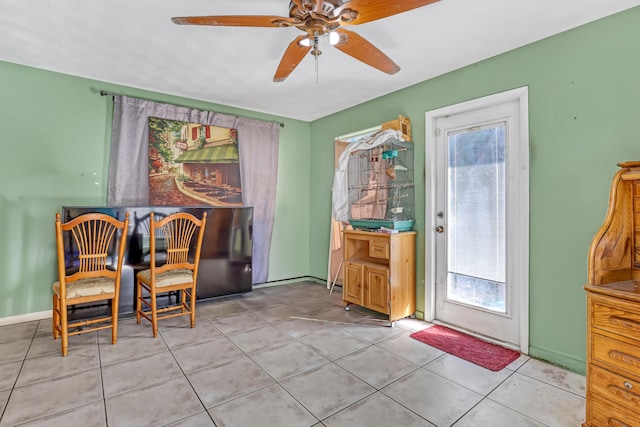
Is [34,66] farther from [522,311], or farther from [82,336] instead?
[522,311]

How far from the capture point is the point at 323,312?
352 cm

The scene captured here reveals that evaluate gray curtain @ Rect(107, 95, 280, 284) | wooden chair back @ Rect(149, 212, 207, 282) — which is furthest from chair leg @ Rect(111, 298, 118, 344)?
gray curtain @ Rect(107, 95, 280, 284)

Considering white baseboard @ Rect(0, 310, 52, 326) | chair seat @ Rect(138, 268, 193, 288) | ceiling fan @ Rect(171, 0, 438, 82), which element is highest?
ceiling fan @ Rect(171, 0, 438, 82)

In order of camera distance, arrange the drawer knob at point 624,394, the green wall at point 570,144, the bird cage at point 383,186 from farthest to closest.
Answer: the bird cage at point 383,186, the green wall at point 570,144, the drawer knob at point 624,394

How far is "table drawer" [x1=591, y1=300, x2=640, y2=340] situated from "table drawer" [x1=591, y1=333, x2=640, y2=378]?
0.05m

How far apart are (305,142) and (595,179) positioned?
3636 mm

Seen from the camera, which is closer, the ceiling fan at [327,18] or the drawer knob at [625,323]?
the drawer knob at [625,323]

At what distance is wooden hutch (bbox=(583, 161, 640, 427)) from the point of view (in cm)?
149

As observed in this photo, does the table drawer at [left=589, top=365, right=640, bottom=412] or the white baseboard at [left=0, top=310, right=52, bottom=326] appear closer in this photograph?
the table drawer at [left=589, top=365, right=640, bottom=412]

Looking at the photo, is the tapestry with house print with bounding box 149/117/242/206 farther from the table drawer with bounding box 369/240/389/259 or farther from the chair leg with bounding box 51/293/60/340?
the table drawer with bounding box 369/240/389/259

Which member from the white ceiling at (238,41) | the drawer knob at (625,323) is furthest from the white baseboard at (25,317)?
the drawer knob at (625,323)

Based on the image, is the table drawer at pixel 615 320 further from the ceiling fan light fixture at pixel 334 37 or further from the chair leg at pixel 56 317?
the chair leg at pixel 56 317

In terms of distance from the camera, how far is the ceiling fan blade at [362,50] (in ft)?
6.15

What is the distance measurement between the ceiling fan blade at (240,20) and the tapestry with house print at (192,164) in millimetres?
2318
